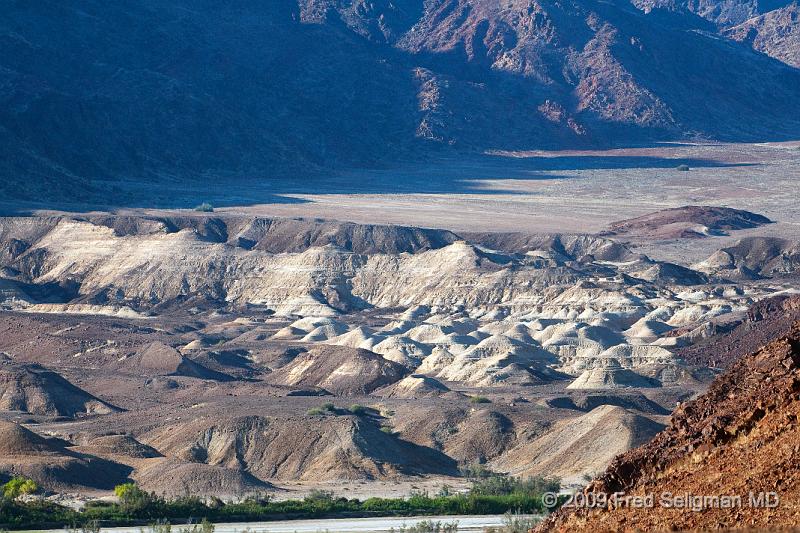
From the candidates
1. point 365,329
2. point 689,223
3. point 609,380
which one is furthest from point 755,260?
point 609,380

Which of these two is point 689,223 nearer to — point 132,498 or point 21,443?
point 21,443

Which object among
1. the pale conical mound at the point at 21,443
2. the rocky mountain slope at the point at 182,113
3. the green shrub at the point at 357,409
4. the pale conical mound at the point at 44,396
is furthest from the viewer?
the rocky mountain slope at the point at 182,113

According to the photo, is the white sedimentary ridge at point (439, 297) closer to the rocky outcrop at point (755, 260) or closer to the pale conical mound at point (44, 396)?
the rocky outcrop at point (755, 260)

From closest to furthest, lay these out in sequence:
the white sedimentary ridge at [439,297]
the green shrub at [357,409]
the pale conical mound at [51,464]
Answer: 1. the pale conical mound at [51,464]
2. the green shrub at [357,409]
3. the white sedimentary ridge at [439,297]

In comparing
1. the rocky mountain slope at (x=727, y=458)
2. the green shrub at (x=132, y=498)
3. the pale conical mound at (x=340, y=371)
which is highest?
the rocky mountain slope at (x=727, y=458)

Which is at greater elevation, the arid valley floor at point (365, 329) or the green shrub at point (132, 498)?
the green shrub at point (132, 498)

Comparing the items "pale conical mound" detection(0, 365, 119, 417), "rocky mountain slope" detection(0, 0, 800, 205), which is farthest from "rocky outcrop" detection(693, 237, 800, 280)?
"pale conical mound" detection(0, 365, 119, 417)

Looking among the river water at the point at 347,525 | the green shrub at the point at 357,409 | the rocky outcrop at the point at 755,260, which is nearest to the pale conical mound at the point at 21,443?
the river water at the point at 347,525

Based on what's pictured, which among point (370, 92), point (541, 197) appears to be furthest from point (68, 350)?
point (370, 92)
